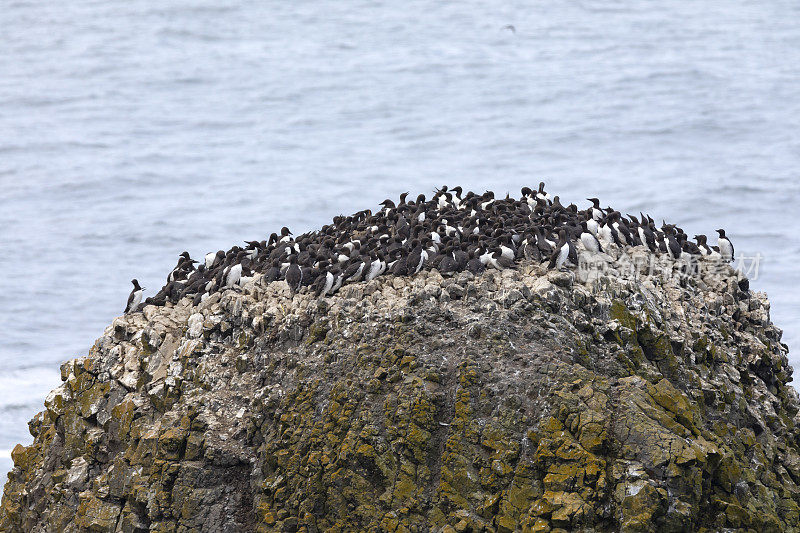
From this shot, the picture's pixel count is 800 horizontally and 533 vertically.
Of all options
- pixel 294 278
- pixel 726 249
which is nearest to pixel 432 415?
pixel 294 278

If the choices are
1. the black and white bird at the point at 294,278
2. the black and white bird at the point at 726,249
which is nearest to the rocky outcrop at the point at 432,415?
the black and white bird at the point at 294,278

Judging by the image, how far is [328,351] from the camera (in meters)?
19.6

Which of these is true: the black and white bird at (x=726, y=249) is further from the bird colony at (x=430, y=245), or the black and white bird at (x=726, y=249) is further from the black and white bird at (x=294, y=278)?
the black and white bird at (x=294, y=278)

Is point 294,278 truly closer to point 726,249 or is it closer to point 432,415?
point 432,415

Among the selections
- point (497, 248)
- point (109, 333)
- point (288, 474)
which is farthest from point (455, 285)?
point (109, 333)

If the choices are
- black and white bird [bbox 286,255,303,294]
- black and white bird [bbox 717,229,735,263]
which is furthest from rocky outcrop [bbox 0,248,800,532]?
black and white bird [bbox 717,229,735,263]

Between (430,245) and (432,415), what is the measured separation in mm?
4294

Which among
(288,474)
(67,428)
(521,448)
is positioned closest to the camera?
(521,448)

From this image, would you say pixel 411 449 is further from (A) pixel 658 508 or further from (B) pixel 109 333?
(B) pixel 109 333

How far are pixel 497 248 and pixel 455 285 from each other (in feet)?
4.44

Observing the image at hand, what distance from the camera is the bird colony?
20484 millimetres

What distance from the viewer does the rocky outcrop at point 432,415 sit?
16.8m

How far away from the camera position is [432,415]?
17906 millimetres

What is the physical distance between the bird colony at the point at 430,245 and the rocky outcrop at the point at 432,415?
456 mm
